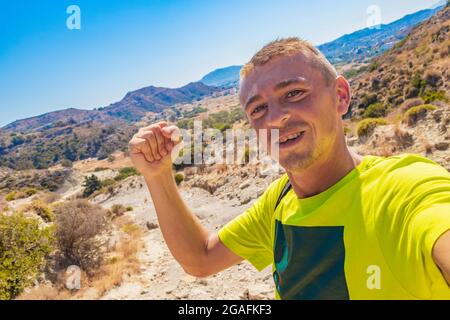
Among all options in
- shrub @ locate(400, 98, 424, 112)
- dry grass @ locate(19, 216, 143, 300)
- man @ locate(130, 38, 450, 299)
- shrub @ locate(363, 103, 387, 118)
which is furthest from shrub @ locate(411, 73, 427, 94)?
Answer: man @ locate(130, 38, 450, 299)

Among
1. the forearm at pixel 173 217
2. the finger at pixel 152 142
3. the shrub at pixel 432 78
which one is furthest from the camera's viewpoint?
the shrub at pixel 432 78

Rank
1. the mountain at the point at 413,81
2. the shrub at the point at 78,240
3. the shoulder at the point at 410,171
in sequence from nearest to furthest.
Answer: the shoulder at the point at 410,171, the shrub at the point at 78,240, the mountain at the point at 413,81

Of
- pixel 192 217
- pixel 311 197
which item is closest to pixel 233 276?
pixel 192 217

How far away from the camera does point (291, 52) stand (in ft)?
4.77

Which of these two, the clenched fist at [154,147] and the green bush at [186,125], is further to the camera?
the green bush at [186,125]

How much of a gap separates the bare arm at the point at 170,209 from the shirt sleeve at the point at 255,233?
59mm

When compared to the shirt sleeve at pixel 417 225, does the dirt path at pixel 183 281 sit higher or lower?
lower

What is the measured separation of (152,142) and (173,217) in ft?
1.34

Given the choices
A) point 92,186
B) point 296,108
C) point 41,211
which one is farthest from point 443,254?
point 92,186

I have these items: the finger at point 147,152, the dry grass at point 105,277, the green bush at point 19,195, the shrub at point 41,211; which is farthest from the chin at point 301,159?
the green bush at point 19,195

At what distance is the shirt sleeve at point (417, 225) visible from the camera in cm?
90

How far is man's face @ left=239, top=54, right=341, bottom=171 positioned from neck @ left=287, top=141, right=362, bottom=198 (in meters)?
0.03

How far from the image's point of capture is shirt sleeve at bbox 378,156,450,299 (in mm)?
901

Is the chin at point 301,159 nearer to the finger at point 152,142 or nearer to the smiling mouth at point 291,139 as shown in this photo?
the smiling mouth at point 291,139
